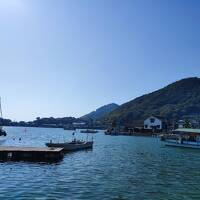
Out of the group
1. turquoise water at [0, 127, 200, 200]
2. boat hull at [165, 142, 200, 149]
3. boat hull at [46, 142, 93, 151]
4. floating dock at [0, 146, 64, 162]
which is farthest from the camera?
boat hull at [165, 142, 200, 149]

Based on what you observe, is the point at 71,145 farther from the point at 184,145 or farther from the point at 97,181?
the point at 97,181

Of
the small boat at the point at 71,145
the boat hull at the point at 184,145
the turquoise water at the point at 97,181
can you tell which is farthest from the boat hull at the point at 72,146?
the boat hull at the point at 184,145

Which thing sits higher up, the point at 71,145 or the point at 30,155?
the point at 71,145

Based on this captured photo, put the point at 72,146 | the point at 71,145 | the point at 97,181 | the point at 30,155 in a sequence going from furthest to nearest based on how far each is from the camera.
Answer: the point at 72,146
the point at 71,145
the point at 30,155
the point at 97,181

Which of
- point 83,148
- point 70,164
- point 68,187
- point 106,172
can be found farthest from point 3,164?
point 83,148

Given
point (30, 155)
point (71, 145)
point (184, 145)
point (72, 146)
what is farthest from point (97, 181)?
point (184, 145)

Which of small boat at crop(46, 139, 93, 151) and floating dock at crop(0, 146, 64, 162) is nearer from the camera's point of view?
floating dock at crop(0, 146, 64, 162)

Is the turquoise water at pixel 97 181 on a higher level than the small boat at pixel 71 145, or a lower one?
lower

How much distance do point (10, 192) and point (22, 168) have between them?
16101 millimetres

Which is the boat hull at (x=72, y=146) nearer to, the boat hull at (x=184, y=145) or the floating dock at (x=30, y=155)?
the floating dock at (x=30, y=155)

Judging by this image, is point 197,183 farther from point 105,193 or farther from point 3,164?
point 3,164

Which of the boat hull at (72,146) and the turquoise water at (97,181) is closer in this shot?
the turquoise water at (97,181)

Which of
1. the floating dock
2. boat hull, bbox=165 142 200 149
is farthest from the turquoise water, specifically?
boat hull, bbox=165 142 200 149

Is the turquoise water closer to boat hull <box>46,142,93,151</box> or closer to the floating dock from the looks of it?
the floating dock
